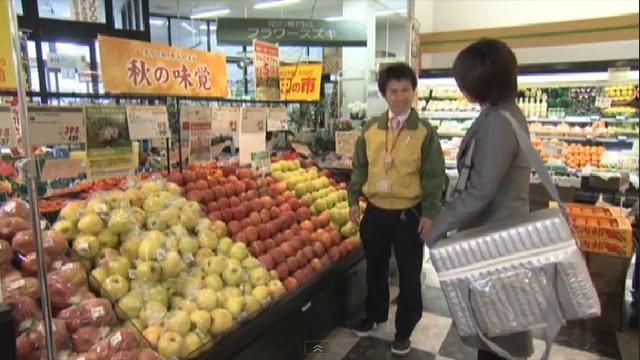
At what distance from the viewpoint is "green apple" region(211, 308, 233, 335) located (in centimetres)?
199

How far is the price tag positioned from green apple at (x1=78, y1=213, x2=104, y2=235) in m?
0.21

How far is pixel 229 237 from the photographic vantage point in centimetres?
260

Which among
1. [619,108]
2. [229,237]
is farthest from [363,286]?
[619,108]

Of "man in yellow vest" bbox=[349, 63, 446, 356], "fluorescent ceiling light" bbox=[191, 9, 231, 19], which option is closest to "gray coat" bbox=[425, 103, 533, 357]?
"man in yellow vest" bbox=[349, 63, 446, 356]

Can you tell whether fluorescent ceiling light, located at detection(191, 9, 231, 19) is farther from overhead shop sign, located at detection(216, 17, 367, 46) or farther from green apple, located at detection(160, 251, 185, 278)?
green apple, located at detection(160, 251, 185, 278)

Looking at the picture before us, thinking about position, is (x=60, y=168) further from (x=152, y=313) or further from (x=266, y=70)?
(x=266, y=70)

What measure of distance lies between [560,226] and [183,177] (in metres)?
2.14

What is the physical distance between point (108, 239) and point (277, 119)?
1.69 m

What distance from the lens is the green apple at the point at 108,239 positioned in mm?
2129

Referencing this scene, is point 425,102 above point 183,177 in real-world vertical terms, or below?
above

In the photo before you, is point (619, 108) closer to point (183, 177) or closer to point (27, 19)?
point (183, 177)

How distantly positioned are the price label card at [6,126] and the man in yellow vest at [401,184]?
1733 mm

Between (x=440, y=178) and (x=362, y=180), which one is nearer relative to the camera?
(x=440, y=178)

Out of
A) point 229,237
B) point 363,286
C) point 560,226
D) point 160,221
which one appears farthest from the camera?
point 363,286
